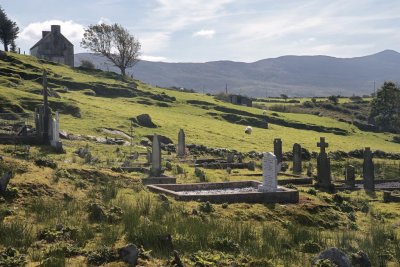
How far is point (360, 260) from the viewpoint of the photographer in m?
10.8

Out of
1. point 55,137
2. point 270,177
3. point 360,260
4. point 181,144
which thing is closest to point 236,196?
point 270,177

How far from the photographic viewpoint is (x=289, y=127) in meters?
79.9

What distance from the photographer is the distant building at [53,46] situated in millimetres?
115500

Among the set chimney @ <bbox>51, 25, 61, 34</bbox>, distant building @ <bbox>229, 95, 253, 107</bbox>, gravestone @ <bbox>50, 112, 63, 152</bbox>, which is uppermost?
chimney @ <bbox>51, 25, 61, 34</bbox>

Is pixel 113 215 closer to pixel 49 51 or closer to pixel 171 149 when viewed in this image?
pixel 171 149

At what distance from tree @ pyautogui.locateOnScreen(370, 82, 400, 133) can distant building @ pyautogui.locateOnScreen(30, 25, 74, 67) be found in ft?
229

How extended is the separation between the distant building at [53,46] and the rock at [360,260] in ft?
369

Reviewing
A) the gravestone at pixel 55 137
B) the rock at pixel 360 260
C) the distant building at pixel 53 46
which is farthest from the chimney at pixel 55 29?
the rock at pixel 360 260

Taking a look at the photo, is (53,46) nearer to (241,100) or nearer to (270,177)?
(241,100)

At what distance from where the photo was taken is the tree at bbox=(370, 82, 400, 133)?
96750 mm

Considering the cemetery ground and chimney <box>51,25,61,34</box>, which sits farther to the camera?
chimney <box>51,25,61,34</box>

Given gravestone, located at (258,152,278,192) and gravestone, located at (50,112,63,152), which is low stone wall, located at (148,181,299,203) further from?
gravestone, located at (50,112,63,152)

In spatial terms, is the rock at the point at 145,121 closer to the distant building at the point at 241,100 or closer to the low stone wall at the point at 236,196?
the low stone wall at the point at 236,196

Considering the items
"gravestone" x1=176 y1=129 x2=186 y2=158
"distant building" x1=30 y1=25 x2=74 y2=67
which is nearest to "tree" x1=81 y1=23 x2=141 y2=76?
"distant building" x1=30 y1=25 x2=74 y2=67
